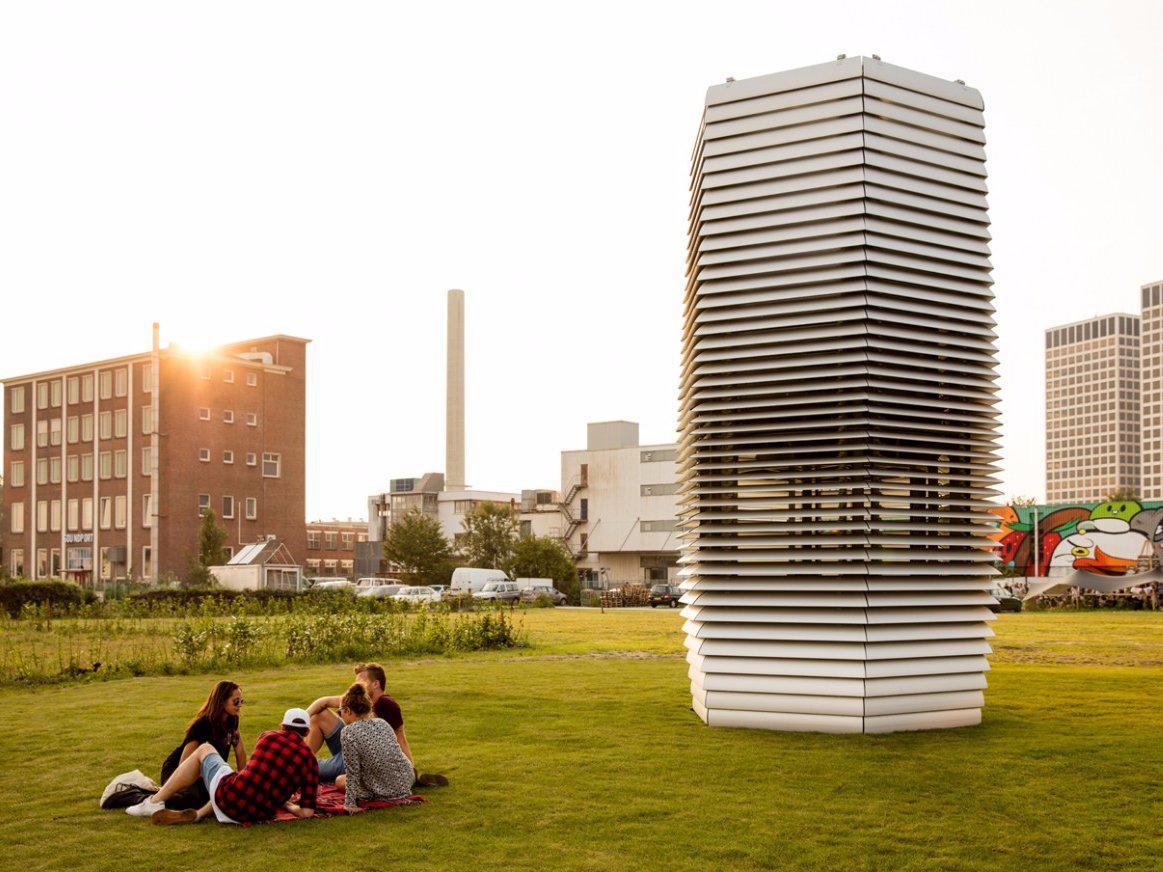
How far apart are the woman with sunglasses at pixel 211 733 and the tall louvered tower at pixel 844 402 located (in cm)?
523

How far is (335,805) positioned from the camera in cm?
864

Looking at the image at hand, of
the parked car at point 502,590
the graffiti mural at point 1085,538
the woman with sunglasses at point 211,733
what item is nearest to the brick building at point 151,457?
the parked car at point 502,590

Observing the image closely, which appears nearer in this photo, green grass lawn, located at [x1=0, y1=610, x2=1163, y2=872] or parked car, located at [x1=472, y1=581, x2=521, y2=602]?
green grass lawn, located at [x1=0, y1=610, x2=1163, y2=872]

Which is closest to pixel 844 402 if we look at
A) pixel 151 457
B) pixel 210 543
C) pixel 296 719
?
pixel 296 719

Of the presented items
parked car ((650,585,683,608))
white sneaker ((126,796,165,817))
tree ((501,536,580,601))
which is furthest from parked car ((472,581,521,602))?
white sneaker ((126,796,165,817))

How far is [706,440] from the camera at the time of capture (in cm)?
1293

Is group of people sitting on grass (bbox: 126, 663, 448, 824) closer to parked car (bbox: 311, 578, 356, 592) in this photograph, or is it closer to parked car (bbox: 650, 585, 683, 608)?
parked car (bbox: 311, 578, 356, 592)

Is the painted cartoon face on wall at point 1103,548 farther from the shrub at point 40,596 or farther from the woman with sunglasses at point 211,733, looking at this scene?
the woman with sunglasses at point 211,733

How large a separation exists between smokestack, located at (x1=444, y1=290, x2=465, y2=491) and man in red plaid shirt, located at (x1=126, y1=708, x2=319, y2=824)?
96732 mm

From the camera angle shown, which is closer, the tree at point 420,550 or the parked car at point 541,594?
the parked car at point 541,594

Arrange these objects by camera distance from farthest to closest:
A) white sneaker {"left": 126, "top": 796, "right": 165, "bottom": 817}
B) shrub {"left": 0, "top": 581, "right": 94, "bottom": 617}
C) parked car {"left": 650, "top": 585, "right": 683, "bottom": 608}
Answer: parked car {"left": 650, "top": 585, "right": 683, "bottom": 608}, shrub {"left": 0, "top": 581, "right": 94, "bottom": 617}, white sneaker {"left": 126, "top": 796, "right": 165, "bottom": 817}

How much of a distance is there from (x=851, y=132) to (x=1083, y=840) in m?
7.55

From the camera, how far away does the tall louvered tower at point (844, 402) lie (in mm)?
11805

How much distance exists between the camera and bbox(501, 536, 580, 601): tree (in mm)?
68312
